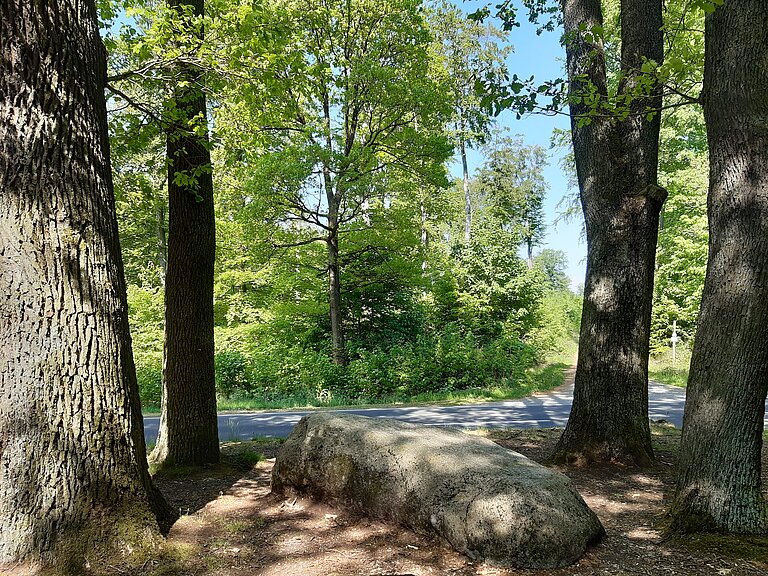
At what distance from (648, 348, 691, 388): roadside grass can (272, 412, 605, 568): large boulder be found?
1672 cm

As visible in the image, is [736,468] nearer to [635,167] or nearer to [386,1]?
[635,167]

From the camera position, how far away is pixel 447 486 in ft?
12.1

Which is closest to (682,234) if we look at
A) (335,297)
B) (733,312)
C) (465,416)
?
(335,297)

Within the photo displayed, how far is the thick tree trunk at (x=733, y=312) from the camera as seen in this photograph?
354 cm

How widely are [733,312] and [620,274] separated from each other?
2353mm

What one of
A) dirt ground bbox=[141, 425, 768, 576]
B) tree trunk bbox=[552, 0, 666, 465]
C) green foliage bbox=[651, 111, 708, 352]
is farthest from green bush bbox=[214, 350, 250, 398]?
green foliage bbox=[651, 111, 708, 352]

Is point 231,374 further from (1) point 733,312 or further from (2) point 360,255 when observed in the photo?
(1) point 733,312

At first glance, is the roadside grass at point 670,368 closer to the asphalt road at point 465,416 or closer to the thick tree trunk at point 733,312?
the asphalt road at point 465,416

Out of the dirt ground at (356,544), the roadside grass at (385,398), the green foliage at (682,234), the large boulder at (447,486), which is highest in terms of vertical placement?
the green foliage at (682,234)

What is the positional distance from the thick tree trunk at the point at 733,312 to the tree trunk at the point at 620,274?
2000 mm

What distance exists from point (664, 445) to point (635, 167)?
3759 millimetres

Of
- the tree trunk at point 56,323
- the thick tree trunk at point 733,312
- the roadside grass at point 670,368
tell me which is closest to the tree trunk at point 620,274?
the thick tree trunk at point 733,312

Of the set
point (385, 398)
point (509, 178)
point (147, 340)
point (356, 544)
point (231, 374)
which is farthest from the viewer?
point (509, 178)

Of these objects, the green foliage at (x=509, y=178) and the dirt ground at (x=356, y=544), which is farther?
the green foliage at (x=509, y=178)
